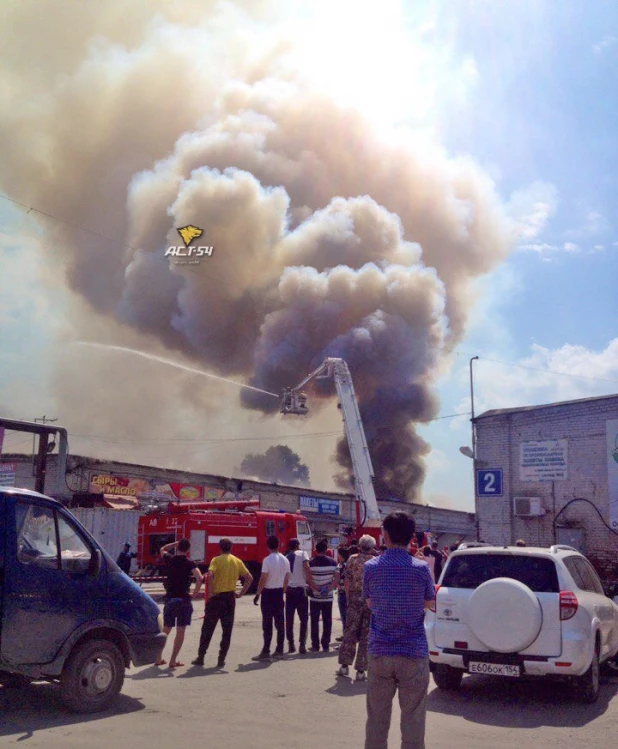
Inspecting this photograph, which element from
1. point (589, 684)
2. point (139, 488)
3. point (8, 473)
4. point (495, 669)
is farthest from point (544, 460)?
point (8, 473)

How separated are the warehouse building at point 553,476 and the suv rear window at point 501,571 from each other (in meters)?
13.3

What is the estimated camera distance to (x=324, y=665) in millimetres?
9273

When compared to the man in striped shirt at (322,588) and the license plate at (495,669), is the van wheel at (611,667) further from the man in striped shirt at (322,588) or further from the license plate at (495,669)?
the man in striped shirt at (322,588)

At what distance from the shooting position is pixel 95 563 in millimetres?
6617

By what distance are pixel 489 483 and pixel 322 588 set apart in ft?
42.8

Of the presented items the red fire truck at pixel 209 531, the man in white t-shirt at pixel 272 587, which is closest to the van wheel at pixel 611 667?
the man in white t-shirt at pixel 272 587

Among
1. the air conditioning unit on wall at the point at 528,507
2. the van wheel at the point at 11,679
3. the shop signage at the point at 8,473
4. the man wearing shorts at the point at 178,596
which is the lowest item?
the van wheel at the point at 11,679

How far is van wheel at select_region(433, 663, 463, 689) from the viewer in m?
7.55

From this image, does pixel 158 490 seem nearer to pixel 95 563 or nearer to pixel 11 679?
pixel 95 563

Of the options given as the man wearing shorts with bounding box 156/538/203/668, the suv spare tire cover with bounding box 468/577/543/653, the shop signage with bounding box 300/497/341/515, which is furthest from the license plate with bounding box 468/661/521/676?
the shop signage with bounding box 300/497/341/515

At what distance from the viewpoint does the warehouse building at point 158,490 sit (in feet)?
93.5

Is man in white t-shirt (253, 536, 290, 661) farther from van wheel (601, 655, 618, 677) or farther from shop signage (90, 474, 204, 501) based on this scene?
shop signage (90, 474, 204, 501)

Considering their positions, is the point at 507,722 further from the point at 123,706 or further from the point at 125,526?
the point at 125,526

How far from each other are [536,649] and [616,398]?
1481 cm
